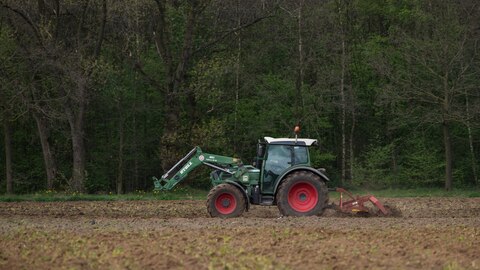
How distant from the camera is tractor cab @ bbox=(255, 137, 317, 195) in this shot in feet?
69.3

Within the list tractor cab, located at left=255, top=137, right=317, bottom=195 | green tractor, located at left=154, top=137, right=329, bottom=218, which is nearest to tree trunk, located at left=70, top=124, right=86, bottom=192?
green tractor, located at left=154, top=137, right=329, bottom=218

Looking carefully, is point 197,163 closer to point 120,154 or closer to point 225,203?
point 225,203

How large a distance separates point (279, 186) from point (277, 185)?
0.06m

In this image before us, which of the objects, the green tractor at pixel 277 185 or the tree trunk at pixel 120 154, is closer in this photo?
the green tractor at pixel 277 185

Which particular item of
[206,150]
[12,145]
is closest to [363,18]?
[206,150]

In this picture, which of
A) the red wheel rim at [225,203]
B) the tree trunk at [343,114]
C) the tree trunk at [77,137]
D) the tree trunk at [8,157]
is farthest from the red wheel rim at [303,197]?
the tree trunk at [8,157]

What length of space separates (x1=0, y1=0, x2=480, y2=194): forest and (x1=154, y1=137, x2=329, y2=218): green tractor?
13.5 metres

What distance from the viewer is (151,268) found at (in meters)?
11.6

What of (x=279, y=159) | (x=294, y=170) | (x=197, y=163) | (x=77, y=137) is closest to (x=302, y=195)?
(x=294, y=170)

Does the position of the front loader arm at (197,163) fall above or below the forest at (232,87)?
below

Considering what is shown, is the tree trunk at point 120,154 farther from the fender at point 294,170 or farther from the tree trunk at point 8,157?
the fender at point 294,170

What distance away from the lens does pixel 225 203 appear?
20953mm

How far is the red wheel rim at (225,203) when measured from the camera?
68.5 feet

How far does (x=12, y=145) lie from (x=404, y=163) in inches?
866
